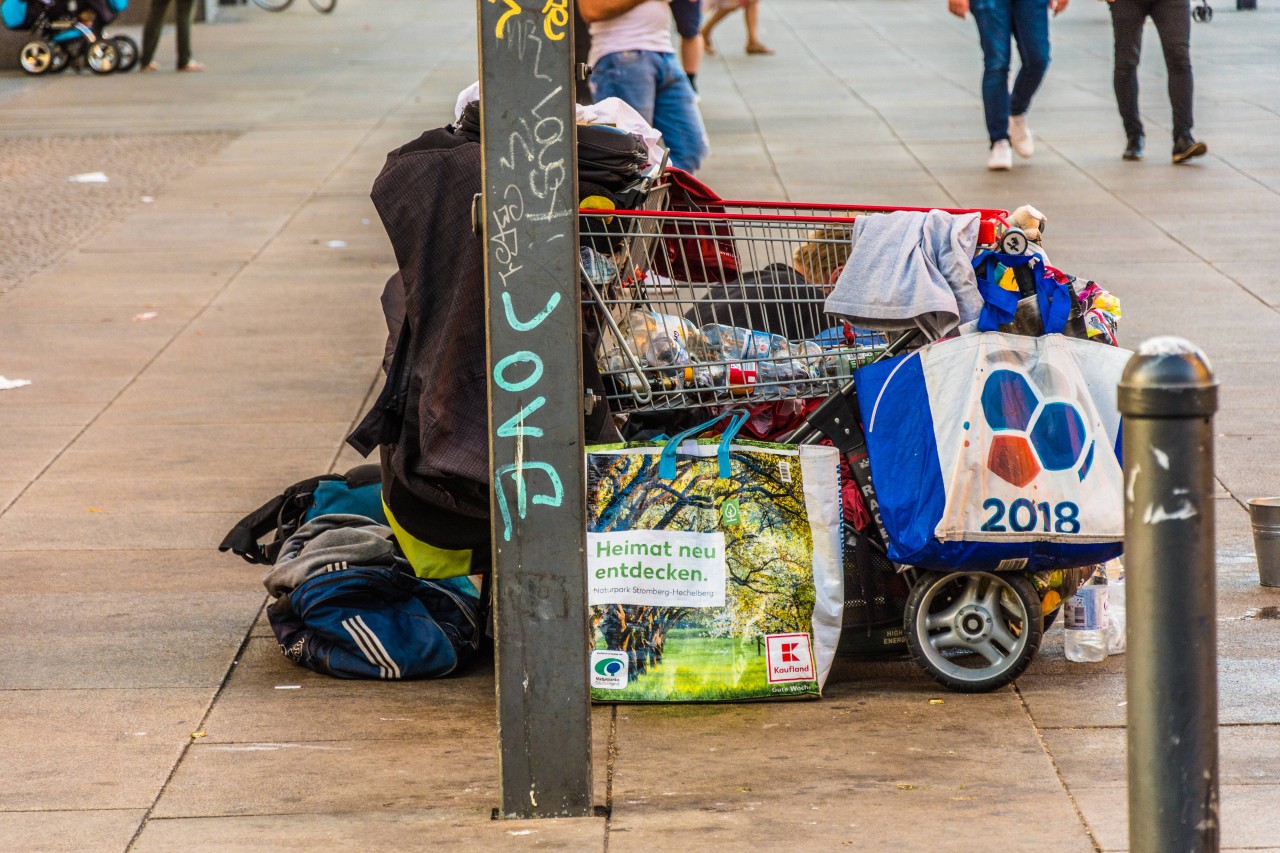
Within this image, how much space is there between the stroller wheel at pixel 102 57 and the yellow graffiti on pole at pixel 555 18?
17340 mm

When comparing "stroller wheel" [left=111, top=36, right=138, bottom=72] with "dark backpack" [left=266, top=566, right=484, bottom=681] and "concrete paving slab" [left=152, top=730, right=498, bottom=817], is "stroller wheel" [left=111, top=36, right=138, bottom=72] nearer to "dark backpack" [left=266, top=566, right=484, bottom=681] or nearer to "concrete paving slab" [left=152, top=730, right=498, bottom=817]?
"dark backpack" [left=266, top=566, right=484, bottom=681]

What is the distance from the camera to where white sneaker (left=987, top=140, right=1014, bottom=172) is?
1226cm

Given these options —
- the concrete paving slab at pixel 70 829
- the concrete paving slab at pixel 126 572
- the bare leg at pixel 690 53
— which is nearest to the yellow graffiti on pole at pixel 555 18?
the concrete paving slab at pixel 70 829

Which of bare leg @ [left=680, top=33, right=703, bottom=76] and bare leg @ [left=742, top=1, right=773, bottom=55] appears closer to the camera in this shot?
bare leg @ [left=680, top=33, right=703, bottom=76]

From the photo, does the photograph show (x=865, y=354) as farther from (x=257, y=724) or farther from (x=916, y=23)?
(x=916, y=23)

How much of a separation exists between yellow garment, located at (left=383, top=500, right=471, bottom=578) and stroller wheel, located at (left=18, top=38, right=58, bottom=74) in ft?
54.1

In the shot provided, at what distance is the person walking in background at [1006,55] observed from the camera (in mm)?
11648

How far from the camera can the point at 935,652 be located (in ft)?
14.3

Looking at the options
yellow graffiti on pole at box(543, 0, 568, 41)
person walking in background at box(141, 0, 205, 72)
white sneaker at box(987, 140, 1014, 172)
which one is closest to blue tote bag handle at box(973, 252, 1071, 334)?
yellow graffiti on pole at box(543, 0, 568, 41)

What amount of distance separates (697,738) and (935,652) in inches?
27.3

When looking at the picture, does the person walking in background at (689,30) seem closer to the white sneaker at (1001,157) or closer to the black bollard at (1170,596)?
the white sneaker at (1001,157)

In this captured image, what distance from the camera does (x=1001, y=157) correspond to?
12.3 meters

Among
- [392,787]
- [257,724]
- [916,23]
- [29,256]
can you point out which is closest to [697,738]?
[392,787]

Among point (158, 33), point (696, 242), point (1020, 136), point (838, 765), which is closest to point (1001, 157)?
point (1020, 136)
